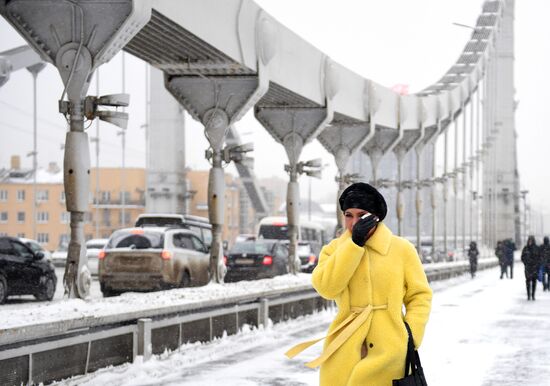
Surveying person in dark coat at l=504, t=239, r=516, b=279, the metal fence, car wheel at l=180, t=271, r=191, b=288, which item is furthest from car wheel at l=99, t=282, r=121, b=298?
person in dark coat at l=504, t=239, r=516, b=279

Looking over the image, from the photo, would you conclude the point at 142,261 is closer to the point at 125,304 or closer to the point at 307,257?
the point at 125,304

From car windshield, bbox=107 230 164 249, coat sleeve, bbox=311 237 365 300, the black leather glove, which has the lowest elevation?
car windshield, bbox=107 230 164 249

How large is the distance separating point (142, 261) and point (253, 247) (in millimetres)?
6562

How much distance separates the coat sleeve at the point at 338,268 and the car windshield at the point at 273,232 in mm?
50360

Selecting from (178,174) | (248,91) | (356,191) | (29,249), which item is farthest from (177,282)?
(178,174)

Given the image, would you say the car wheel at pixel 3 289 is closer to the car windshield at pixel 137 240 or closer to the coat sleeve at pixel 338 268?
the car windshield at pixel 137 240

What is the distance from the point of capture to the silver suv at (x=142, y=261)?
22.2 m

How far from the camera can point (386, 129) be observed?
43250 mm

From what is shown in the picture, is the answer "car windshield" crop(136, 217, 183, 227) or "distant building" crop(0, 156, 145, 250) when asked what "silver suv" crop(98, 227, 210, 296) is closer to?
"car windshield" crop(136, 217, 183, 227)

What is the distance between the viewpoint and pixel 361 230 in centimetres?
475

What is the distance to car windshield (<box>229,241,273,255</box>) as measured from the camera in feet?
92.7

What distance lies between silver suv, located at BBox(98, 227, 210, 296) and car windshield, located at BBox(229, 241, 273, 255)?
509cm

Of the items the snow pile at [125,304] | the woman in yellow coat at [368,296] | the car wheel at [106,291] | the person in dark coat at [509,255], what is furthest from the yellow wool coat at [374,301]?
the person in dark coat at [509,255]

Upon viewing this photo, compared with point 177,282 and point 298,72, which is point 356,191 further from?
point 298,72
